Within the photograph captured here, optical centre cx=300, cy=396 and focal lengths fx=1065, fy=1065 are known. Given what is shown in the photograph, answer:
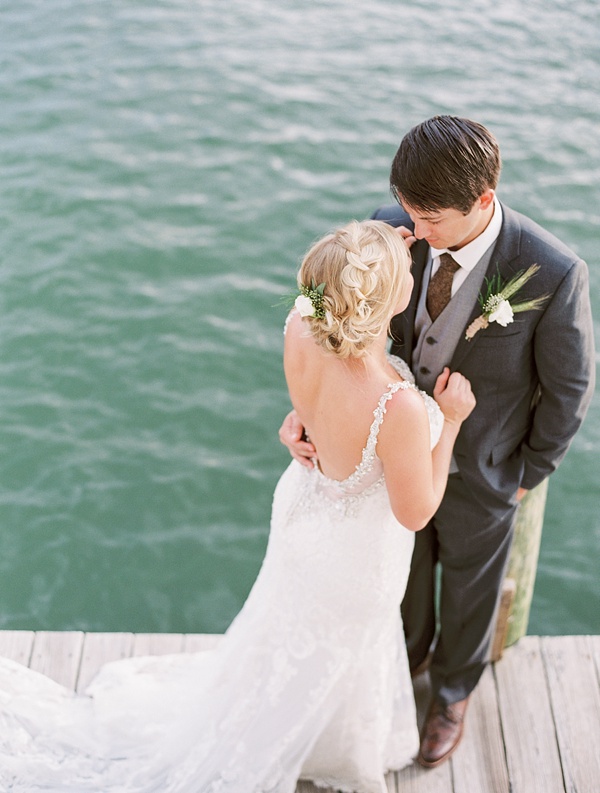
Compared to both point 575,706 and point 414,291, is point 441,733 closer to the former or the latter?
point 575,706

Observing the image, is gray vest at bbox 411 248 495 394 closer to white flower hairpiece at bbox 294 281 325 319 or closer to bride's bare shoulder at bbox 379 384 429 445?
bride's bare shoulder at bbox 379 384 429 445

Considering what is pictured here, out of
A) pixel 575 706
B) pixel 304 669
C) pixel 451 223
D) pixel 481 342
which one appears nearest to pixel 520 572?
pixel 575 706

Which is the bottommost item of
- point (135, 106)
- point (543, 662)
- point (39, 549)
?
point (39, 549)

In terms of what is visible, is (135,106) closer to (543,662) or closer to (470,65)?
(470,65)

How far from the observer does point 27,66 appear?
7.98 metres

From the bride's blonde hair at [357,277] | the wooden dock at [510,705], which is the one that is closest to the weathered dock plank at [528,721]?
the wooden dock at [510,705]

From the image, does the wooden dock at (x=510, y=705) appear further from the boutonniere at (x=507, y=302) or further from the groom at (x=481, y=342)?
the boutonniere at (x=507, y=302)

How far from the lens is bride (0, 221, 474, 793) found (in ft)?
10.1

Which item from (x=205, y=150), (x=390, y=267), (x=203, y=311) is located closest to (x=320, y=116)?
(x=205, y=150)

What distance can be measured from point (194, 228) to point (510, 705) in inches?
152

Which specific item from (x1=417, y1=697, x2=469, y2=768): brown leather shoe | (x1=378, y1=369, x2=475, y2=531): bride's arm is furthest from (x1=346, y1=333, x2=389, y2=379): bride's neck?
(x1=417, y1=697, x2=469, y2=768): brown leather shoe

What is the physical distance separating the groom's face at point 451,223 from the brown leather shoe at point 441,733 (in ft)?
5.81

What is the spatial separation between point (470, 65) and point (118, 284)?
3522 millimetres

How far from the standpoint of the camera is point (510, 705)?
404 cm
